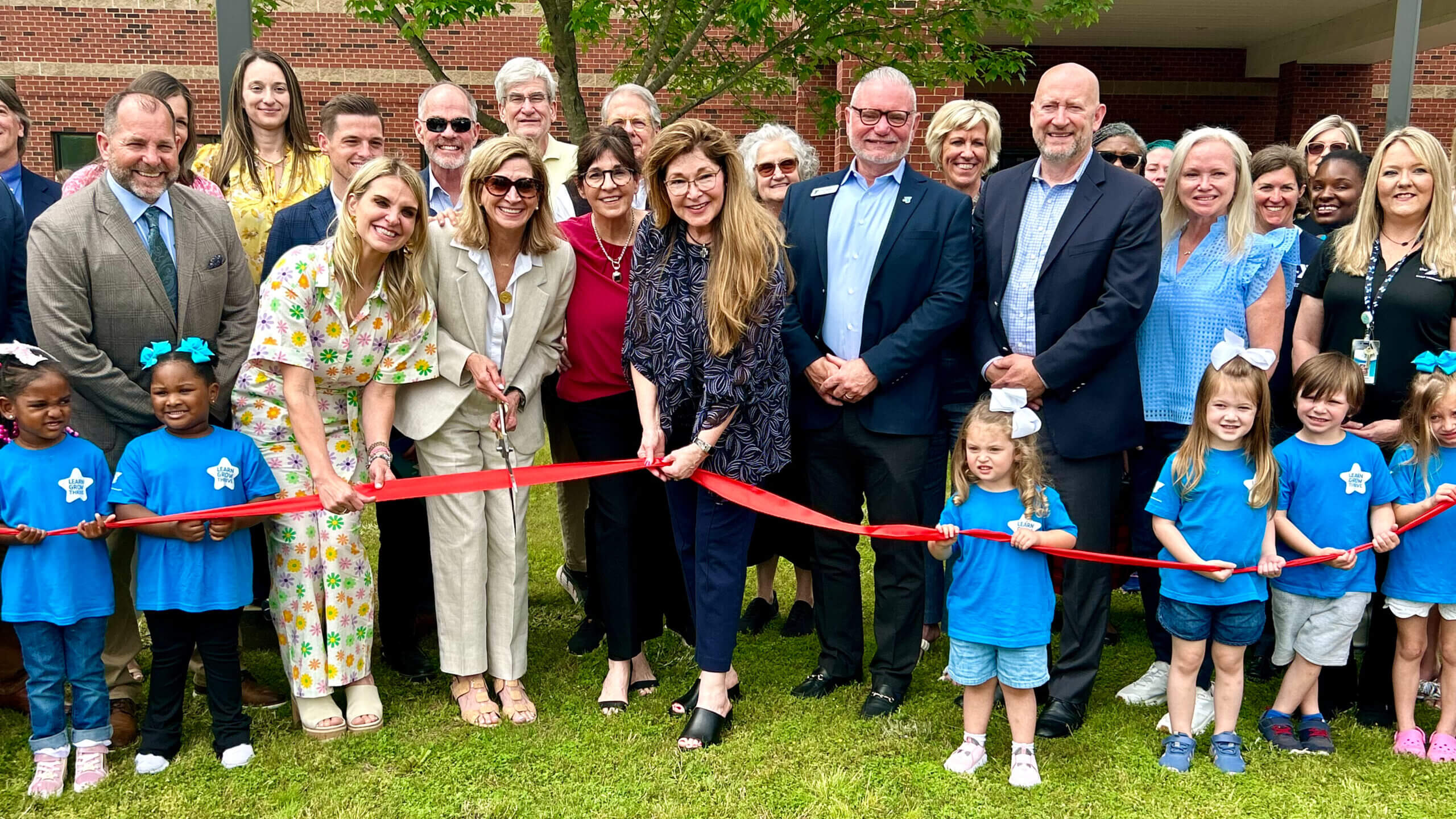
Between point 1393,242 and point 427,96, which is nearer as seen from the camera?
point 1393,242

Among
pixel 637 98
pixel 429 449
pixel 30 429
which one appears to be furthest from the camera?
pixel 637 98

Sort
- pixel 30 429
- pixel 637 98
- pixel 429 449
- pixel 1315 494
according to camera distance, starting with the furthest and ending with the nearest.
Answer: pixel 637 98
pixel 429 449
pixel 1315 494
pixel 30 429

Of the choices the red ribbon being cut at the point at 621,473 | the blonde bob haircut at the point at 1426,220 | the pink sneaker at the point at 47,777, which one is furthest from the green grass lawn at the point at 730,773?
the blonde bob haircut at the point at 1426,220

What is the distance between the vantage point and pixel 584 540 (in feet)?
20.4

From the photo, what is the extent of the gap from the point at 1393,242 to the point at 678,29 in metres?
8.60

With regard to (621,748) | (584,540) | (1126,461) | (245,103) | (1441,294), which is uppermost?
(245,103)

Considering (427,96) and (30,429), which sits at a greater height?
(427,96)

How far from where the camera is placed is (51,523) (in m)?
4.00

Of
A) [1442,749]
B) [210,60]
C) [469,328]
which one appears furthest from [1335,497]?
[210,60]

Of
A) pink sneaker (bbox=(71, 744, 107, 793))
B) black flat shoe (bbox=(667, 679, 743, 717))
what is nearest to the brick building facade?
black flat shoe (bbox=(667, 679, 743, 717))

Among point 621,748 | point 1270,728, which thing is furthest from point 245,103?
point 1270,728

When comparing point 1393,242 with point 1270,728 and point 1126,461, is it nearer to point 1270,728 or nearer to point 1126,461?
point 1126,461

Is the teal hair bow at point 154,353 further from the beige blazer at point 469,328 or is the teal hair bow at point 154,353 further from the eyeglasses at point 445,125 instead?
the eyeglasses at point 445,125

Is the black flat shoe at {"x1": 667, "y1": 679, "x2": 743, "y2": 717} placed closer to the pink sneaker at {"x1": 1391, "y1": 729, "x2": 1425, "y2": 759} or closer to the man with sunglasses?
the man with sunglasses
